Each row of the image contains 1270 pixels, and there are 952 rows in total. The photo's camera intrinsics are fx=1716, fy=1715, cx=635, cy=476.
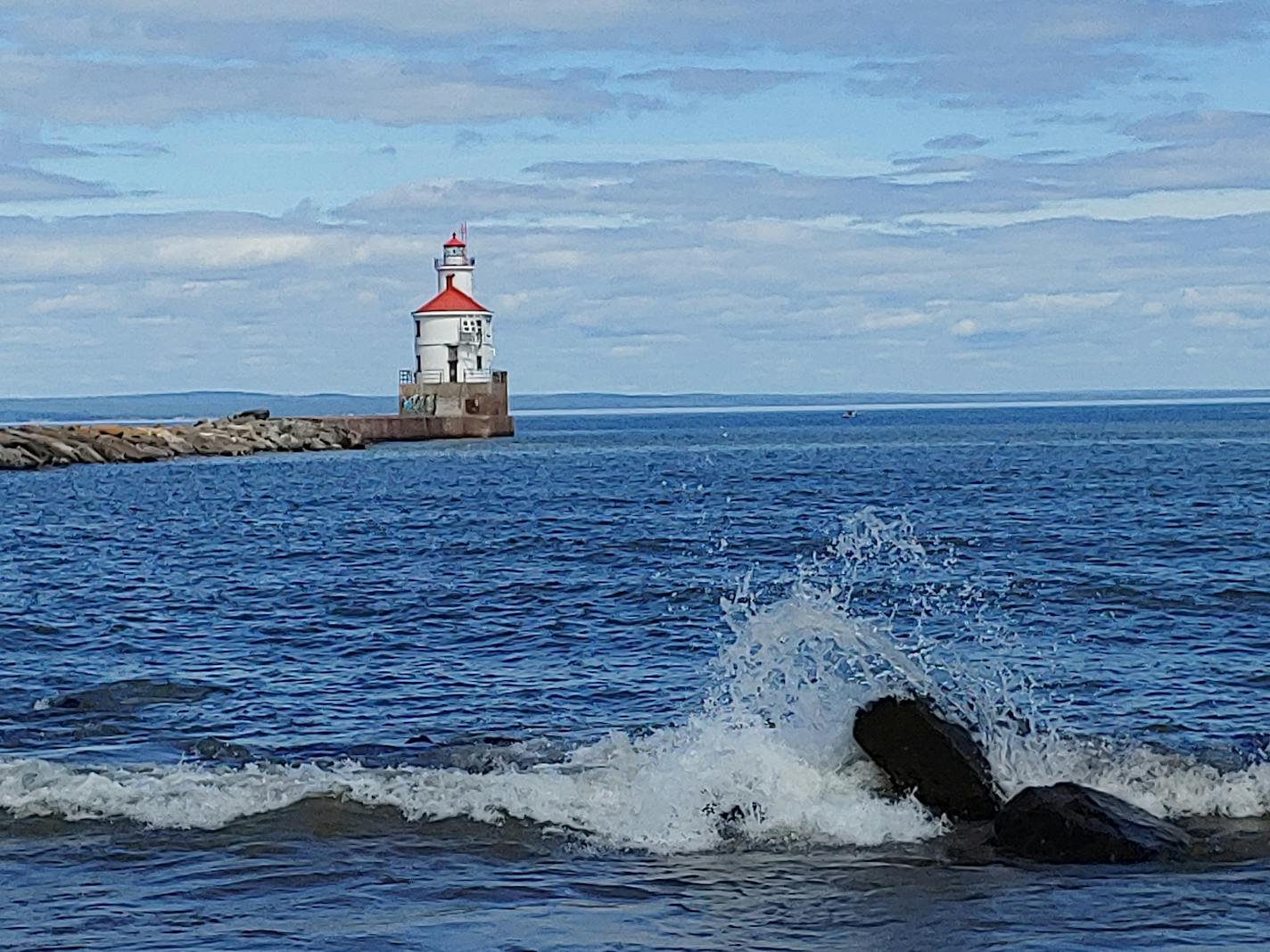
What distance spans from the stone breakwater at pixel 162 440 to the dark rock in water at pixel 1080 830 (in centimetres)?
6503

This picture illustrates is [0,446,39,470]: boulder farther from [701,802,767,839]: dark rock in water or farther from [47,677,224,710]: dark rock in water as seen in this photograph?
[701,802,767,839]: dark rock in water

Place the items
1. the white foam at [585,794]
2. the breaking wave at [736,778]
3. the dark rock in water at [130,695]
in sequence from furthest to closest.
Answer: the dark rock in water at [130,695] < the breaking wave at [736,778] < the white foam at [585,794]

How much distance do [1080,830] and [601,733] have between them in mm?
5624

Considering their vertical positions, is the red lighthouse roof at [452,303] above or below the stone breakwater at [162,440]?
above

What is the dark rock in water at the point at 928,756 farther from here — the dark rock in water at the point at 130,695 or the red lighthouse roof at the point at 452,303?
the red lighthouse roof at the point at 452,303

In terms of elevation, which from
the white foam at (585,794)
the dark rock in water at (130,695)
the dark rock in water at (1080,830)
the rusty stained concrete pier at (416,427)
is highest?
the rusty stained concrete pier at (416,427)

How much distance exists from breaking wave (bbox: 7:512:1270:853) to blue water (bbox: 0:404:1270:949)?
0.04 metres

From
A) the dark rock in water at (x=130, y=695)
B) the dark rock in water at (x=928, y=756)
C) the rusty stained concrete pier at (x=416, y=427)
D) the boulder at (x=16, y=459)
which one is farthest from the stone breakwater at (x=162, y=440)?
the dark rock in water at (x=928, y=756)

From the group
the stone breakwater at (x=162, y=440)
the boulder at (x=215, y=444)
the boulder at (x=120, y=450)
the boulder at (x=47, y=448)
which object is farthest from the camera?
the boulder at (x=215, y=444)

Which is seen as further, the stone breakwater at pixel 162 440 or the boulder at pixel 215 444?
the boulder at pixel 215 444

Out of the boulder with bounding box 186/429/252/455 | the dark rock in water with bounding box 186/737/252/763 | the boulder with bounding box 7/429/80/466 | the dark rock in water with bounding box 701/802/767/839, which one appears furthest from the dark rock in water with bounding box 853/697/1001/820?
the boulder with bounding box 186/429/252/455

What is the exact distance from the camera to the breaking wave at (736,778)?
39.6 feet

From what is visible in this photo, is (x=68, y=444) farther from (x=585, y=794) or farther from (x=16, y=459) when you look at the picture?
(x=585, y=794)

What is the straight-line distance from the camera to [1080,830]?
35.7ft
